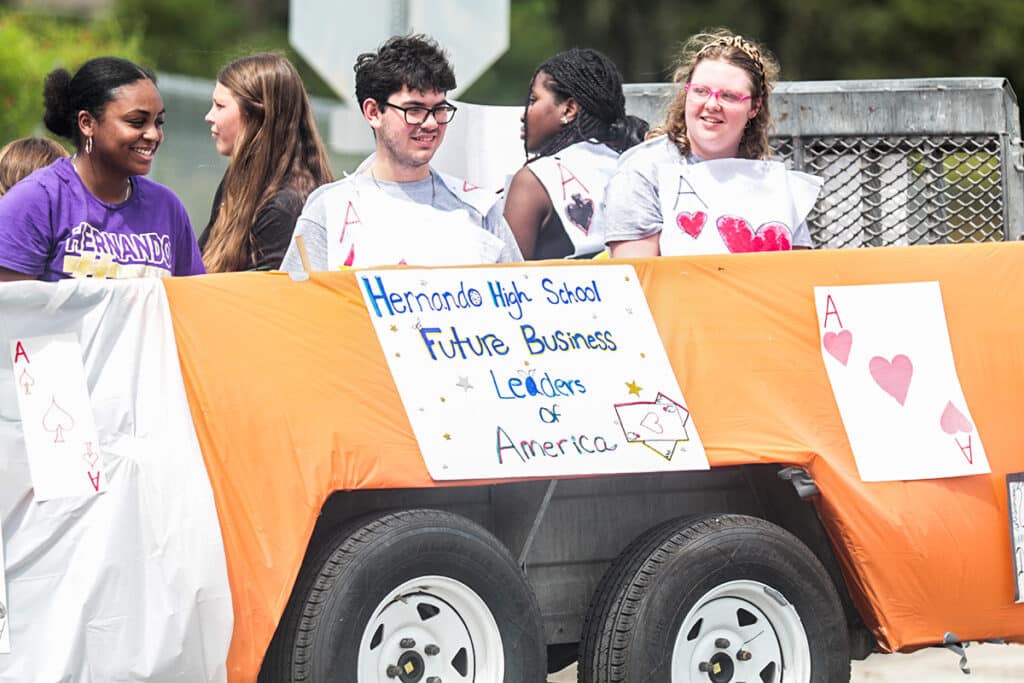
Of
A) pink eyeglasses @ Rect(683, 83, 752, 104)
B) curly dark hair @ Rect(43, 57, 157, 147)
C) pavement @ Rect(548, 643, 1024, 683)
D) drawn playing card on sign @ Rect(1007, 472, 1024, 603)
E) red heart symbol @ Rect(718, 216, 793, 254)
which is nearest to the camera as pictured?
curly dark hair @ Rect(43, 57, 157, 147)

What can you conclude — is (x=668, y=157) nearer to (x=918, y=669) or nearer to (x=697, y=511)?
(x=697, y=511)

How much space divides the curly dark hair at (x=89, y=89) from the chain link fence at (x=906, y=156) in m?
2.71

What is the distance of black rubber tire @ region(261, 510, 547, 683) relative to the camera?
16.0ft

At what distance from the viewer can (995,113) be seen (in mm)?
7047

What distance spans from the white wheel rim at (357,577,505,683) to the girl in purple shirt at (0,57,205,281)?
125cm

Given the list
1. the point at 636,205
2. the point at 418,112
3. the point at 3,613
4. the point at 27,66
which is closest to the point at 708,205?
the point at 636,205

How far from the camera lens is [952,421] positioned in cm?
567

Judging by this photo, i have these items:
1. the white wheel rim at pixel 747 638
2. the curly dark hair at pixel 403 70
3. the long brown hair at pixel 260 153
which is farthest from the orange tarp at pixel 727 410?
the long brown hair at pixel 260 153

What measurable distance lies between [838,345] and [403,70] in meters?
1.57

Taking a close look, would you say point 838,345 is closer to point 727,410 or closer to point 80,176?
point 727,410

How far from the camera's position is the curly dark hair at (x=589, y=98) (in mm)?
6840

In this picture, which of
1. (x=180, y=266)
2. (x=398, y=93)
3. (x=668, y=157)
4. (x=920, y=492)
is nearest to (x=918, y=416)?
(x=920, y=492)

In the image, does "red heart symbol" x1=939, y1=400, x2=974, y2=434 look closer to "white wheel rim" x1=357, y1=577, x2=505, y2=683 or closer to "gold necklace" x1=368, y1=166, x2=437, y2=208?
"white wheel rim" x1=357, y1=577, x2=505, y2=683

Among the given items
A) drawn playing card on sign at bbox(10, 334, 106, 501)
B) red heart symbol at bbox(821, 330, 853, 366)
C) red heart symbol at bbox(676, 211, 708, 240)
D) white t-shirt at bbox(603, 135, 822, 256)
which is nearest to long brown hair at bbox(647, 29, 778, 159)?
white t-shirt at bbox(603, 135, 822, 256)
